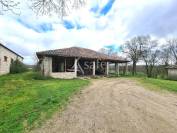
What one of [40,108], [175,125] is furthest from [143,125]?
[40,108]

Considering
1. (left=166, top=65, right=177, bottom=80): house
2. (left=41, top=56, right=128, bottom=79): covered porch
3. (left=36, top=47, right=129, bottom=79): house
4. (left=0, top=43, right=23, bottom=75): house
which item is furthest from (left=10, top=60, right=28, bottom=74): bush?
(left=166, top=65, right=177, bottom=80): house

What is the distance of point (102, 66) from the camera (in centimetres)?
2672

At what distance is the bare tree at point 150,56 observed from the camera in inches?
1394

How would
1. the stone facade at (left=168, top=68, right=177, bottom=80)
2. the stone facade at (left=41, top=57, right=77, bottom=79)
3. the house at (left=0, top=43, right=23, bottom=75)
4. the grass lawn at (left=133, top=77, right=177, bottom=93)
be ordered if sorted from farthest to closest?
the stone facade at (left=168, top=68, right=177, bottom=80), the house at (left=0, top=43, right=23, bottom=75), the stone facade at (left=41, top=57, right=77, bottom=79), the grass lawn at (left=133, top=77, right=177, bottom=93)

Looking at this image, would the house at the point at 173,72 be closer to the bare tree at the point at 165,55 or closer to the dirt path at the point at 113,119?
the bare tree at the point at 165,55

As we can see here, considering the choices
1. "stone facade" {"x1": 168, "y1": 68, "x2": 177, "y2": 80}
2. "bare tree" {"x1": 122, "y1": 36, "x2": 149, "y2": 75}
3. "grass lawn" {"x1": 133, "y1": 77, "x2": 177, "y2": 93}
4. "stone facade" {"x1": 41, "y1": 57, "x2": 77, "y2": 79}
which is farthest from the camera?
"bare tree" {"x1": 122, "y1": 36, "x2": 149, "y2": 75}

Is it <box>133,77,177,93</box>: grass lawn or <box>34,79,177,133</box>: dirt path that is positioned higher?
<box>133,77,177,93</box>: grass lawn

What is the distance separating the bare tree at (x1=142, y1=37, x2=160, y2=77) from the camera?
116 ft

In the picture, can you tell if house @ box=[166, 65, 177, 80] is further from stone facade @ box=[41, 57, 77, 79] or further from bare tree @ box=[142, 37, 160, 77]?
stone facade @ box=[41, 57, 77, 79]

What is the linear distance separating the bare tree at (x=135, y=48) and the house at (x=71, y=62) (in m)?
9.94

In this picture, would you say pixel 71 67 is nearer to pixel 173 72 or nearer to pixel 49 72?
pixel 49 72

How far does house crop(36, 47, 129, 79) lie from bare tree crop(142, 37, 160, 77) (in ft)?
39.1

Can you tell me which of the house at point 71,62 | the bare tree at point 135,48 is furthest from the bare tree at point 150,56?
the house at point 71,62

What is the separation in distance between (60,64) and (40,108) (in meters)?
17.4
